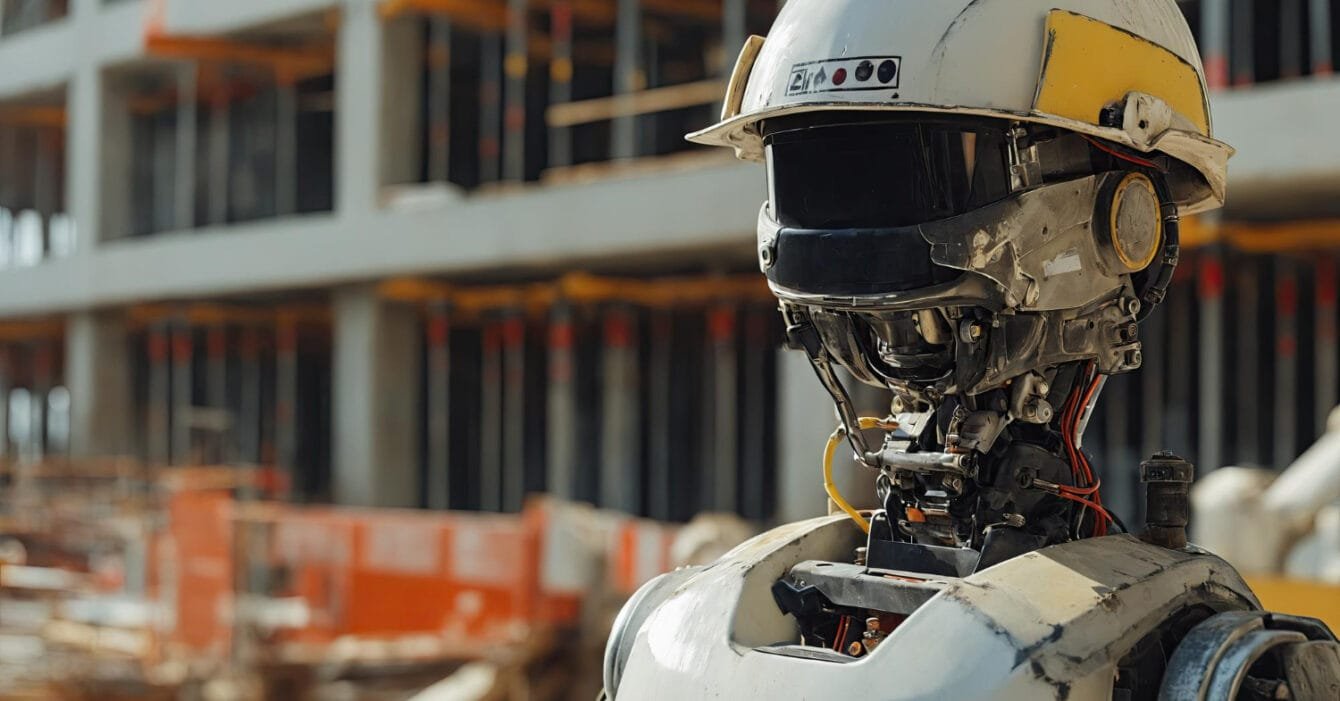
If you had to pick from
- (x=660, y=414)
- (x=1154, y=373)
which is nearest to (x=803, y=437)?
(x=1154, y=373)

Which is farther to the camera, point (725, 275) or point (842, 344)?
point (725, 275)

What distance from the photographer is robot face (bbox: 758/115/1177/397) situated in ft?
8.57

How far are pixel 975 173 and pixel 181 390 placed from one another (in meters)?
20.2

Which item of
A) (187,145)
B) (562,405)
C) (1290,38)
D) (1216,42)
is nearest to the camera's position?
(1216,42)

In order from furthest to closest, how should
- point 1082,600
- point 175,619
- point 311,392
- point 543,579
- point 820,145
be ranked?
point 311,392, point 175,619, point 543,579, point 820,145, point 1082,600

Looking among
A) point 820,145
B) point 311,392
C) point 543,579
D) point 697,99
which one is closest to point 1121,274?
point 820,145

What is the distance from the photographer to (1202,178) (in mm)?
3000

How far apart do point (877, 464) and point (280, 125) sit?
18.2 m

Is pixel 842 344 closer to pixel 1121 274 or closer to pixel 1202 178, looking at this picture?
pixel 1121 274

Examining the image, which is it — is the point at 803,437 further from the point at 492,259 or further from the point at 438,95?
the point at 438,95

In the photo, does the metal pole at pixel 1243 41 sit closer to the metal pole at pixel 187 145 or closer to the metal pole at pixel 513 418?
the metal pole at pixel 513 418

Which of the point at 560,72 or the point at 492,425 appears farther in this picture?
the point at 492,425

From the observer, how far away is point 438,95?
59.2 feet

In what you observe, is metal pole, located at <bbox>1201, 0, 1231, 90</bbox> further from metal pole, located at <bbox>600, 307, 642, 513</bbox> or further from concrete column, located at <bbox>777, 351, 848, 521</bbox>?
metal pole, located at <bbox>600, 307, 642, 513</bbox>
